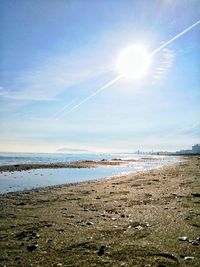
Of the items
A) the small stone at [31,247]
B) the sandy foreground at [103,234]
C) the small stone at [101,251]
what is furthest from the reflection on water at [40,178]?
the small stone at [101,251]

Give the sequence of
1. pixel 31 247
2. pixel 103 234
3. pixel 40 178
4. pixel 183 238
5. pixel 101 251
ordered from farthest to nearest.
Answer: pixel 40 178 → pixel 103 234 → pixel 183 238 → pixel 31 247 → pixel 101 251

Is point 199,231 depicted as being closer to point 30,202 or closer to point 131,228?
point 131,228

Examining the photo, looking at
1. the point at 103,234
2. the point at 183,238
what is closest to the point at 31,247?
the point at 103,234

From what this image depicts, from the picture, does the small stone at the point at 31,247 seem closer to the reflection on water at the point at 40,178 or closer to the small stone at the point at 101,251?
the small stone at the point at 101,251

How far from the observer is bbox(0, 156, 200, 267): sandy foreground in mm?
7922

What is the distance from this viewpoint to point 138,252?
27.2 feet

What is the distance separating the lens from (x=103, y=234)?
10172 millimetres

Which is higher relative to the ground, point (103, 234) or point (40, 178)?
point (40, 178)

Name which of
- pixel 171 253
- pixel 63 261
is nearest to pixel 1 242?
pixel 63 261

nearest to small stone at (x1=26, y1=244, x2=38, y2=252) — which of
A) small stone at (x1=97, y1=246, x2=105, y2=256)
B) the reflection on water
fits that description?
small stone at (x1=97, y1=246, x2=105, y2=256)

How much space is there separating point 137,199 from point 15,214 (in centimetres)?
680

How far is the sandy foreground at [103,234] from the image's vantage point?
312 inches

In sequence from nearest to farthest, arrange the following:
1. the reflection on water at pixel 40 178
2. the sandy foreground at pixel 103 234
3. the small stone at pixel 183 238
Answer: the sandy foreground at pixel 103 234, the small stone at pixel 183 238, the reflection on water at pixel 40 178

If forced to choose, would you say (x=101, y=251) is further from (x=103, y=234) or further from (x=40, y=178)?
(x=40, y=178)
